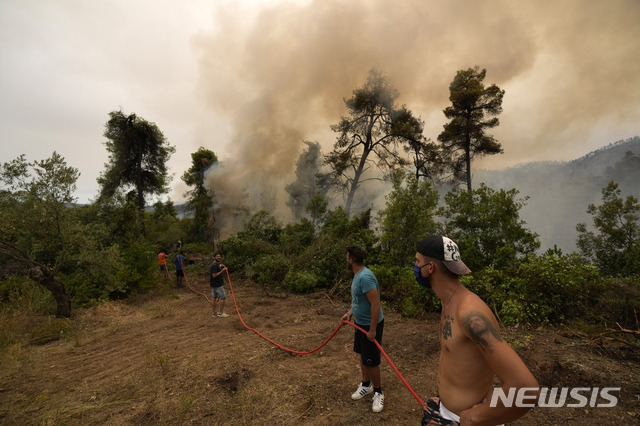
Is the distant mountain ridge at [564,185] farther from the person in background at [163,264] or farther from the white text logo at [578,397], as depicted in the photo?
the person in background at [163,264]

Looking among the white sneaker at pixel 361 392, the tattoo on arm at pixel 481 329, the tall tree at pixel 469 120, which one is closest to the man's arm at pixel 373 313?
the white sneaker at pixel 361 392

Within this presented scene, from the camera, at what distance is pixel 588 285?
24.0ft

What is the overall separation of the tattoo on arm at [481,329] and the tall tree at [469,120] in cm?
1743

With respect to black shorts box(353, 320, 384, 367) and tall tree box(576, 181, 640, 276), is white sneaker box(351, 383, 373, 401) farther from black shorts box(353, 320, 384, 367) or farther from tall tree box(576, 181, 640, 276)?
tall tree box(576, 181, 640, 276)

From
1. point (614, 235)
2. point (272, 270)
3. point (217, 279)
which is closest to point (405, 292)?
point (217, 279)

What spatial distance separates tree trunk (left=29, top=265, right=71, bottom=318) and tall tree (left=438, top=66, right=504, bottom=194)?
19030 millimetres

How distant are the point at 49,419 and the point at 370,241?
1102 cm

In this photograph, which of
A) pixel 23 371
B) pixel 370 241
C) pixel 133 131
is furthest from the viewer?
pixel 133 131

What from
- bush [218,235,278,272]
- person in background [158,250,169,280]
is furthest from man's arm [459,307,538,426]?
person in background [158,250,169,280]

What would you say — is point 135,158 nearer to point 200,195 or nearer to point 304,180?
point 200,195

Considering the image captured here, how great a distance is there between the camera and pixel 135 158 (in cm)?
2466

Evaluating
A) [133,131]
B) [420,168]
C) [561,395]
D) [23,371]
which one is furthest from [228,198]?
[561,395]

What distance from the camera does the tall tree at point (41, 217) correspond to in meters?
9.12

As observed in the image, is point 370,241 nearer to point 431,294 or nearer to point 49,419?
point 431,294
